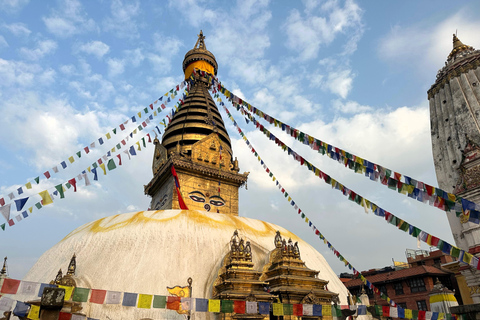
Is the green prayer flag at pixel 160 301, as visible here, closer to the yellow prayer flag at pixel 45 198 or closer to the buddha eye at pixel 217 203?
the yellow prayer flag at pixel 45 198

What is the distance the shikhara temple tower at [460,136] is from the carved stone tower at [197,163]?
1384 cm

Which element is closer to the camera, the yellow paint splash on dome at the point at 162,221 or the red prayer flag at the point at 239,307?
the red prayer flag at the point at 239,307

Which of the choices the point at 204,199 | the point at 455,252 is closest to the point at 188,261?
the point at 455,252

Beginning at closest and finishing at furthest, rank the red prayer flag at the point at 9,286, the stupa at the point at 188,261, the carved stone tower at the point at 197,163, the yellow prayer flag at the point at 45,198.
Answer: the red prayer flag at the point at 9,286 < the stupa at the point at 188,261 < the yellow prayer flag at the point at 45,198 < the carved stone tower at the point at 197,163

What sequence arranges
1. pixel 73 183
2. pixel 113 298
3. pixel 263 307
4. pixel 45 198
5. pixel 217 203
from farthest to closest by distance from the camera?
pixel 217 203 < pixel 73 183 < pixel 45 198 < pixel 263 307 < pixel 113 298

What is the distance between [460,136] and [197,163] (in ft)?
59.8

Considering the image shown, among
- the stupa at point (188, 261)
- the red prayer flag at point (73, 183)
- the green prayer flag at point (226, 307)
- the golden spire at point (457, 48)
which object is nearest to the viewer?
the green prayer flag at point (226, 307)

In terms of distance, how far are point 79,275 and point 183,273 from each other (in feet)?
10.5

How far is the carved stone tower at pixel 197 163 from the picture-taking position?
19453 mm

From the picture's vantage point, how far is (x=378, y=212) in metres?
10.0

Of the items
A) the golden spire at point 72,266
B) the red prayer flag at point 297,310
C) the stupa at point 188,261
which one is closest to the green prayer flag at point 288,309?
the red prayer flag at point 297,310

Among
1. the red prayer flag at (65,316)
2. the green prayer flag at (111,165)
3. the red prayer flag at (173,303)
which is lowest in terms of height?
the red prayer flag at (65,316)

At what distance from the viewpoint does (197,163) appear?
19969 mm

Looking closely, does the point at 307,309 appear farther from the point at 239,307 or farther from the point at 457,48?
the point at 457,48
